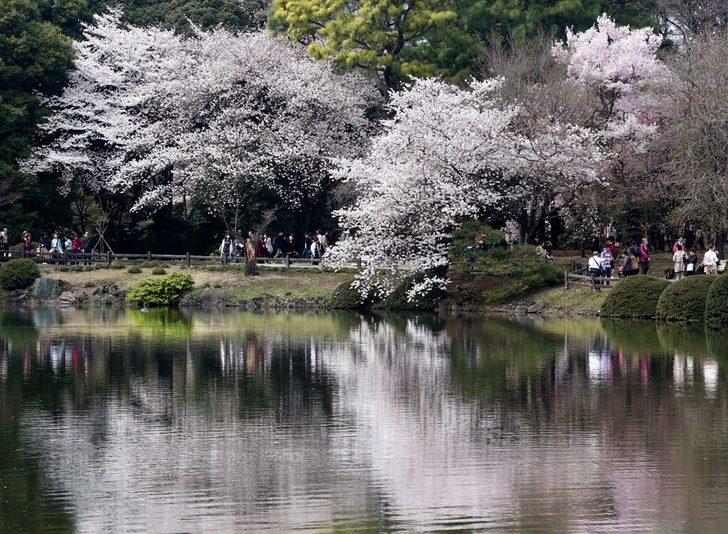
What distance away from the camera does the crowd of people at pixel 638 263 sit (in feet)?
150

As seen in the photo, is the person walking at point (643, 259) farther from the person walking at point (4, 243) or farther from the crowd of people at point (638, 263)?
the person walking at point (4, 243)

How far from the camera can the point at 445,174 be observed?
5066cm

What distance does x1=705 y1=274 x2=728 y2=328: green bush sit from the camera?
4081 cm

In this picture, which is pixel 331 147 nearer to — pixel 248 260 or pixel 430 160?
pixel 248 260

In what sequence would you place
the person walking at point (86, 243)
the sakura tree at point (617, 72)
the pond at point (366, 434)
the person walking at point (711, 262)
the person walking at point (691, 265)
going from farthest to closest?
1. the person walking at point (86, 243)
2. the sakura tree at point (617, 72)
3. the person walking at point (691, 265)
4. the person walking at point (711, 262)
5. the pond at point (366, 434)

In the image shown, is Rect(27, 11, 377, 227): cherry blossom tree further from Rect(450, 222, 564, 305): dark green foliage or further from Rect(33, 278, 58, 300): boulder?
Rect(450, 222, 564, 305): dark green foliage

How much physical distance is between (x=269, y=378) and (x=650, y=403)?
895 cm

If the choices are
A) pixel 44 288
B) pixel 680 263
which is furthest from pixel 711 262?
pixel 44 288

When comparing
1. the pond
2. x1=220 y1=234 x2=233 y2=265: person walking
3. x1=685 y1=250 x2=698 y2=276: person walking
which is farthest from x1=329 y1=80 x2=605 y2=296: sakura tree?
the pond

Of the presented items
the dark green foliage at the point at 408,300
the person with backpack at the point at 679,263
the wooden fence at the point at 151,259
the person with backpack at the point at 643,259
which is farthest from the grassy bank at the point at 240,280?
the person with backpack at the point at 679,263

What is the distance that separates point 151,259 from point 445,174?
1769 centimetres

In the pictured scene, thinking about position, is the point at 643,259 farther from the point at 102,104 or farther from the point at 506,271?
the point at 102,104

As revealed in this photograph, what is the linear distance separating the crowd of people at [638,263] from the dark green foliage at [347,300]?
368 inches

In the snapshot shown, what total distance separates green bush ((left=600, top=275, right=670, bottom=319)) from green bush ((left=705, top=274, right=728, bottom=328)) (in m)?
2.63
